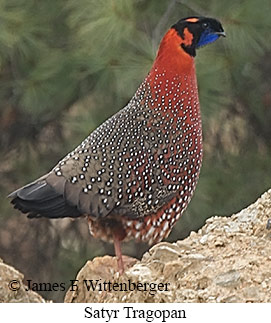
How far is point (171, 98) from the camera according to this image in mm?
1428

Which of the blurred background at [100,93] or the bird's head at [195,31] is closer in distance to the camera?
the bird's head at [195,31]

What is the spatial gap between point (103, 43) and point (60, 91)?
165 mm

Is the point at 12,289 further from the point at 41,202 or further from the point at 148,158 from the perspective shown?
the point at 148,158

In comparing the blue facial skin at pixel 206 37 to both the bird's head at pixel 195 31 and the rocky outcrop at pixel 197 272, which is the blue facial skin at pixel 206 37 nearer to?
the bird's head at pixel 195 31

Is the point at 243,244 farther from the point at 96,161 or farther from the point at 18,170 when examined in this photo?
the point at 18,170

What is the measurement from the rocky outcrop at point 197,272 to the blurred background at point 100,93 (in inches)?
19.3

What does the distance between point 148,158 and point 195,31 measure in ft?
0.65

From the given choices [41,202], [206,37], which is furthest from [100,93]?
[41,202]

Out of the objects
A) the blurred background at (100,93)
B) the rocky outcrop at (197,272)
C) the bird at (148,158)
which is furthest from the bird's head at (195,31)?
the blurred background at (100,93)

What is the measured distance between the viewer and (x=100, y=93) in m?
1.98

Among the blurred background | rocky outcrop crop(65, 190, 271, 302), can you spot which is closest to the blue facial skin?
rocky outcrop crop(65, 190, 271, 302)

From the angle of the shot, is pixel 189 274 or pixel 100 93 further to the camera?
pixel 100 93

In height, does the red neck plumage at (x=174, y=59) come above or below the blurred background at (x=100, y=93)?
above

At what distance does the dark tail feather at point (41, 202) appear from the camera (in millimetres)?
1278
